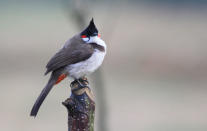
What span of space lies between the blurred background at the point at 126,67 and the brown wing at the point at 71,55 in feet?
3.36

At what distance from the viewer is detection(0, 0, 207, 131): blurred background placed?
9.34m

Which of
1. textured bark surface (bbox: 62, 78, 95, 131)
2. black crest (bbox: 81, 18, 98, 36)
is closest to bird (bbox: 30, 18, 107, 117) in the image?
black crest (bbox: 81, 18, 98, 36)

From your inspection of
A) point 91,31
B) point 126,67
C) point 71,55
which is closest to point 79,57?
point 71,55

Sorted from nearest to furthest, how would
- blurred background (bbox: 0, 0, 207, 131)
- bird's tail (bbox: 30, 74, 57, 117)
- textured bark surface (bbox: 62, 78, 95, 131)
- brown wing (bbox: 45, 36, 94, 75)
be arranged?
textured bark surface (bbox: 62, 78, 95, 131) < bird's tail (bbox: 30, 74, 57, 117) < brown wing (bbox: 45, 36, 94, 75) < blurred background (bbox: 0, 0, 207, 131)

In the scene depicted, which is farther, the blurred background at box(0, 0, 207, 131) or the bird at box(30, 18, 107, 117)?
the blurred background at box(0, 0, 207, 131)

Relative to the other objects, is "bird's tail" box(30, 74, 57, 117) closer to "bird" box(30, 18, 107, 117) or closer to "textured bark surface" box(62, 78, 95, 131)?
"bird" box(30, 18, 107, 117)

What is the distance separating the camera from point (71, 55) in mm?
4059

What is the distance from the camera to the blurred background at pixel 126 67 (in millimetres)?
9344

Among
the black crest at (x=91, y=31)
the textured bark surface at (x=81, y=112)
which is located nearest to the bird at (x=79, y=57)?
the black crest at (x=91, y=31)

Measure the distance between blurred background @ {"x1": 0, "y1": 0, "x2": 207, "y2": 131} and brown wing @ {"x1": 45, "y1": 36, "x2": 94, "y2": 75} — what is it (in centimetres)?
102

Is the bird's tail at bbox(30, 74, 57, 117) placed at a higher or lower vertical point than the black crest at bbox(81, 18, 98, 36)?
lower

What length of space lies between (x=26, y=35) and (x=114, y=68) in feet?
13.5

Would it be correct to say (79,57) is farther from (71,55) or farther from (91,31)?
(91,31)

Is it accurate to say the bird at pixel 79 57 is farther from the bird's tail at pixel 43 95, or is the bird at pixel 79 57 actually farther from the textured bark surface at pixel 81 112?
the textured bark surface at pixel 81 112
